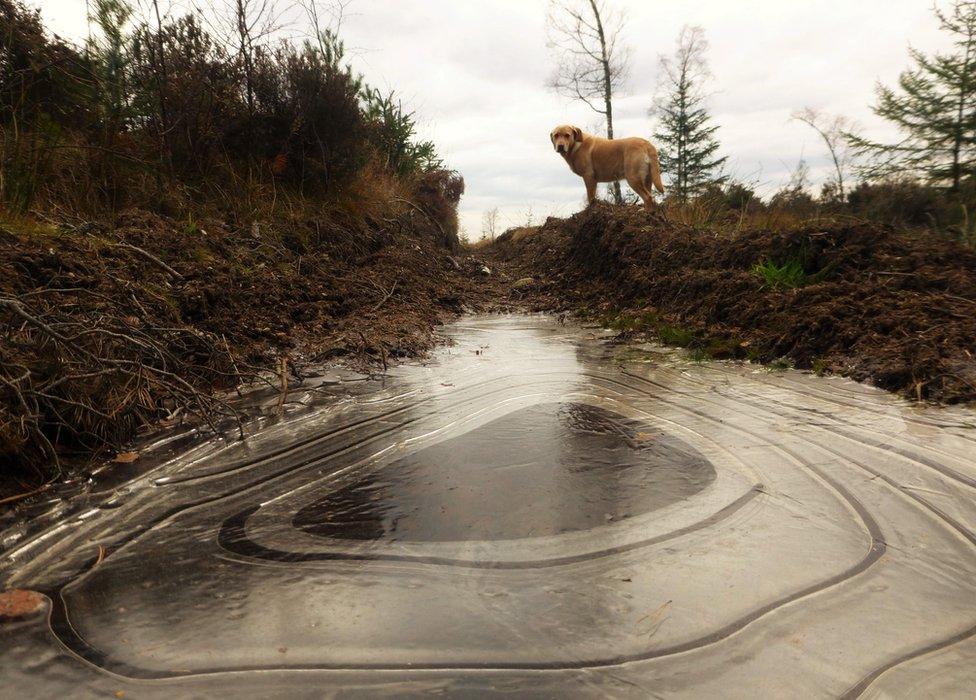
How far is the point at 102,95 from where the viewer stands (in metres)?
5.34

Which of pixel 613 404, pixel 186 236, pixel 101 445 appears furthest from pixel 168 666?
pixel 186 236

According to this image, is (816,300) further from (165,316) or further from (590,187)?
(590,187)

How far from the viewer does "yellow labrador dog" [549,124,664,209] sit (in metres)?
9.91

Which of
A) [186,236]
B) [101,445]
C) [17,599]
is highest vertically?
[186,236]

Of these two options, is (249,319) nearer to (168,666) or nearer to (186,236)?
(186,236)

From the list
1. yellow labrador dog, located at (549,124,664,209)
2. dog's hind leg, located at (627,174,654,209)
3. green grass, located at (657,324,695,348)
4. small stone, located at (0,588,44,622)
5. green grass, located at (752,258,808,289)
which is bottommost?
small stone, located at (0,588,44,622)

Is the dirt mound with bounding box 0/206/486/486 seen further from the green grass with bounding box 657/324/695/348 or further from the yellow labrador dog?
the yellow labrador dog

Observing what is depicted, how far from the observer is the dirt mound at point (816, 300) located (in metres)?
3.27

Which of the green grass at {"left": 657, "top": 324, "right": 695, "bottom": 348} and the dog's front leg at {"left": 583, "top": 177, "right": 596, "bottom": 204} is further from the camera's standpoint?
the dog's front leg at {"left": 583, "top": 177, "right": 596, "bottom": 204}

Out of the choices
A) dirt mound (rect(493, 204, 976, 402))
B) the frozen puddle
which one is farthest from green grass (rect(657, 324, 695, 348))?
the frozen puddle

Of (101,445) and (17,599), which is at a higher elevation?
(101,445)

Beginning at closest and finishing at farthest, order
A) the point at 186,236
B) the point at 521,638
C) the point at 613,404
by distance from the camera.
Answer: the point at 521,638 < the point at 613,404 < the point at 186,236

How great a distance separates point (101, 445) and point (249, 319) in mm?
1837

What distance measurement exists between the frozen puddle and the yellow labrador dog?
25.8ft
